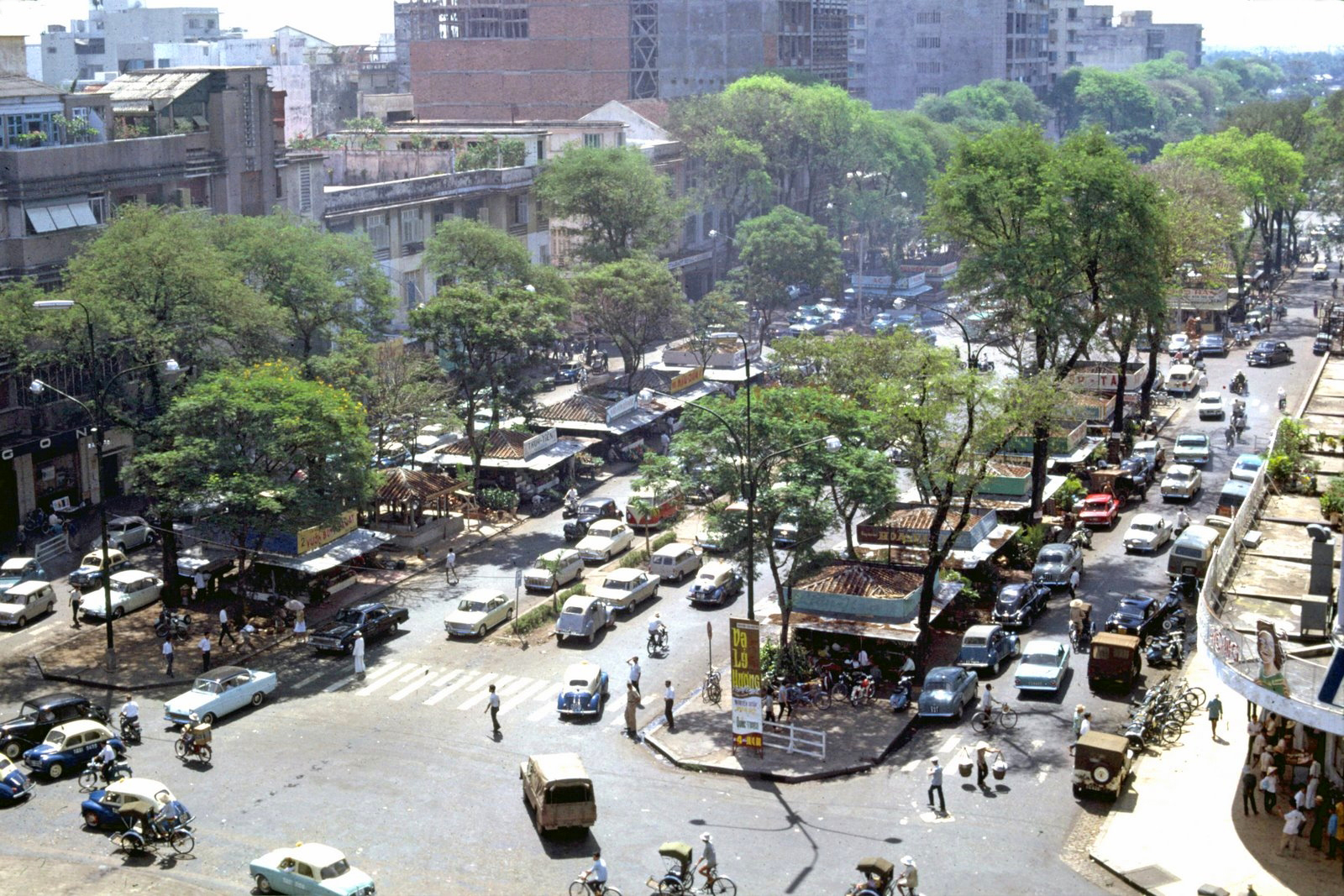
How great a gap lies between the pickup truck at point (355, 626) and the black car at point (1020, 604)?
2067 centimetres

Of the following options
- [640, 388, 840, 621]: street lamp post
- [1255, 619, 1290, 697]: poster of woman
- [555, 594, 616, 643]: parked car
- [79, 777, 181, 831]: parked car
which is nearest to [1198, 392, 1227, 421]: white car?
[640, 388, 840, 621]: street lamp post

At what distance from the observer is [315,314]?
226 feet

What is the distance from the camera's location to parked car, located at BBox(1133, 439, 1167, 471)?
75812 mm

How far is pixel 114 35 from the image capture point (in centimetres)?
16575

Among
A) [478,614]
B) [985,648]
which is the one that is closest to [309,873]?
[478,614]

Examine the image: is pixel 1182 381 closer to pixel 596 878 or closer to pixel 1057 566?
pixel 1057 566

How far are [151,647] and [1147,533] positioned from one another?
124 ft

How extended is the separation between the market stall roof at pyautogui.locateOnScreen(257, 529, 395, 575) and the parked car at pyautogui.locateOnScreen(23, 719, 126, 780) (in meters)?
14.2

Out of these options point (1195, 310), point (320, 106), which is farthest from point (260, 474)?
point (320, 106)

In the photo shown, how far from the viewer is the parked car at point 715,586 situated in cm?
5850

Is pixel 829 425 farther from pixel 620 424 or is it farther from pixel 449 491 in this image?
pixel 620 424

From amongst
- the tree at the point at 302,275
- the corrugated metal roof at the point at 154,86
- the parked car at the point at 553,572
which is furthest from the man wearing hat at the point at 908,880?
the corrugated metal roof at the point at 154,86

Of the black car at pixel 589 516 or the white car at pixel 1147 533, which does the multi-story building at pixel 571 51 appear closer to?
the black car at pixel 589 516

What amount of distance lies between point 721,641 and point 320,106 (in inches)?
4806
